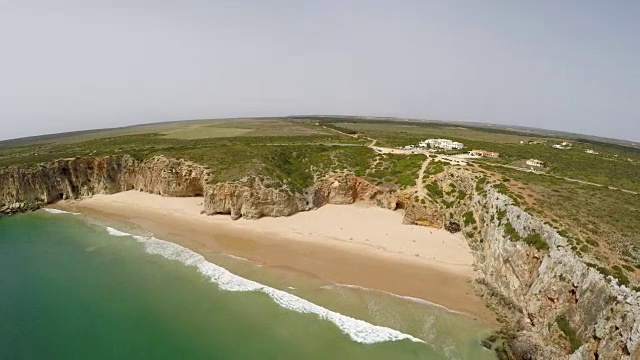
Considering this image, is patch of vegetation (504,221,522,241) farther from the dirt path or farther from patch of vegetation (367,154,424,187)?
patch of vegetation (367,154,424,187)

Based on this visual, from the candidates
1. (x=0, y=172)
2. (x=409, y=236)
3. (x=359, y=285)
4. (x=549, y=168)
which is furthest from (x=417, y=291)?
(x=0, y=172)

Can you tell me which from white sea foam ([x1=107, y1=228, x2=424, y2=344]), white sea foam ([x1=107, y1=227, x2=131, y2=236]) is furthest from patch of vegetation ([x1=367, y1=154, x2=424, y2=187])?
white sea foam ([x1=107, y1=227, x2=131, y2=236])

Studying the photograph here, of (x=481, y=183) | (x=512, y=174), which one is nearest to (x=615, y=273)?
(x=481, y=183)

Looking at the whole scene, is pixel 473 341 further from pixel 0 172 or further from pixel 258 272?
pixel 0 172

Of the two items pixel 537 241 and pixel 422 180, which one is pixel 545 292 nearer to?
pixel 537 241

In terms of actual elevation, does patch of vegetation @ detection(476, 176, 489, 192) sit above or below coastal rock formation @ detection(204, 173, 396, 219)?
above

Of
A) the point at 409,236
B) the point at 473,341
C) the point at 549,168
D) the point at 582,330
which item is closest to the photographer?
the point at 582,330

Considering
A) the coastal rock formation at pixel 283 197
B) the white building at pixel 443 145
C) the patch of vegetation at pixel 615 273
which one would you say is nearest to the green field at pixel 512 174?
the patch of vegetation at pixel 615 273
